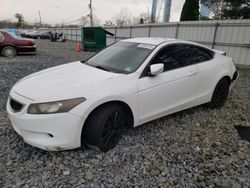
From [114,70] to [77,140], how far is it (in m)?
1.19

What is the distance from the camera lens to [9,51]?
11.1 metres

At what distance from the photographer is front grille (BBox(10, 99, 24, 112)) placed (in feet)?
8.67

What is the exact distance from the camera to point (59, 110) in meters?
2.46

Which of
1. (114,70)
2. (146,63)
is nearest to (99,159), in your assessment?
(114,70)

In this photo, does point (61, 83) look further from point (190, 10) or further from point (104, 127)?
point (190, 10)

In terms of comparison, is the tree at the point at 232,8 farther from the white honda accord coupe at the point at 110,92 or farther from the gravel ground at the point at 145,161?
the gravel ground at the point at 145,161

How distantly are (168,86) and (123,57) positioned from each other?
2.85 ft

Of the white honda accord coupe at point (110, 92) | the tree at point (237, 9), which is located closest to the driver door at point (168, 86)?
the white honda accord coupe at point (110, 92)

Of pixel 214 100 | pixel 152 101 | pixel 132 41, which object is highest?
pixel 132 41

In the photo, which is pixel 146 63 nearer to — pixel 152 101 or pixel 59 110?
pixel 152 101

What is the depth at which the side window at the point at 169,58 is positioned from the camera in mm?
3414

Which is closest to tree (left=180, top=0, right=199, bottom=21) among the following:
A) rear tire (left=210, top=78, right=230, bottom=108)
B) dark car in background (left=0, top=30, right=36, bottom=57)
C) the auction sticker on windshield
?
dark car in background (left=0, top=30, right=36, bottom=57)

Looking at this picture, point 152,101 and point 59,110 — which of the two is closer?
point 59,110

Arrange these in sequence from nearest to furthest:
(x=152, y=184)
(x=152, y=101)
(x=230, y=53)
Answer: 1. (x=152, y=184)
2. (x=152, y=101)
3. (x=230, y=53)
